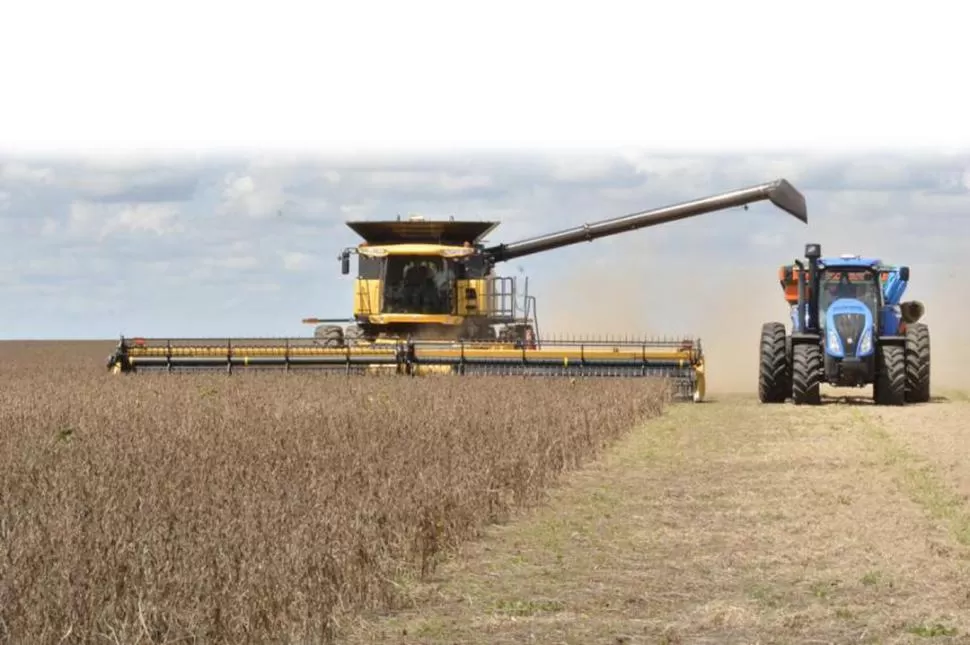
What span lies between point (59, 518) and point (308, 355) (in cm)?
1568

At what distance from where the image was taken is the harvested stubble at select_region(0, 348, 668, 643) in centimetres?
666

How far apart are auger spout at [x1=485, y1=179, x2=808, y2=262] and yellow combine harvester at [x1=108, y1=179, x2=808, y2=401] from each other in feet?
0.07

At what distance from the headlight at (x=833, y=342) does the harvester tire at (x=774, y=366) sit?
663mm

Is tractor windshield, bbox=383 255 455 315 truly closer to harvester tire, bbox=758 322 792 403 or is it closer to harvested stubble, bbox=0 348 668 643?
harvester tire, bbox=758 322 792 403

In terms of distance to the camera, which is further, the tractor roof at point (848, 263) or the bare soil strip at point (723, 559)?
the tractor roof at point (848, 263)

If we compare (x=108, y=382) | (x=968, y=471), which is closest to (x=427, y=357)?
(x=108, y=382)

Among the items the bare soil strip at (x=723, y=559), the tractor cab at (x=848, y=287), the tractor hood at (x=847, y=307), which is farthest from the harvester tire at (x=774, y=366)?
the bare soil strip at (x=723, y=559)

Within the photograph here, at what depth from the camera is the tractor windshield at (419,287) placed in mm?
25969

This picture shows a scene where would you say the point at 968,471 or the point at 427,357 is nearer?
the point at 968,471

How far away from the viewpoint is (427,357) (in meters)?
23.7

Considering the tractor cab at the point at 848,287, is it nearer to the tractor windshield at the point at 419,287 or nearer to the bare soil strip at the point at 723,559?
the tractor windshield at the point at 419,287

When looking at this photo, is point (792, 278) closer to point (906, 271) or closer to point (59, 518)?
point (906, 271)

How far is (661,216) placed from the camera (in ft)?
90.6

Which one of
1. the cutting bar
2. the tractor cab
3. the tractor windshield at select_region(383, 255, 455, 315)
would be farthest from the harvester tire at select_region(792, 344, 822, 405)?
the tractor windshield at select_region(383, 255, 455, 315)
